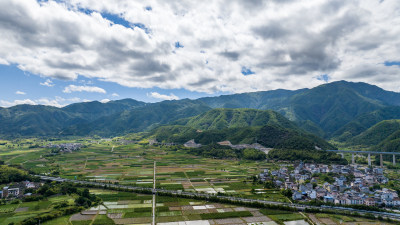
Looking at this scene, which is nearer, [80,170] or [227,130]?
[80,170]

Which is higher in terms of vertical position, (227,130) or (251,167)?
(227,130)

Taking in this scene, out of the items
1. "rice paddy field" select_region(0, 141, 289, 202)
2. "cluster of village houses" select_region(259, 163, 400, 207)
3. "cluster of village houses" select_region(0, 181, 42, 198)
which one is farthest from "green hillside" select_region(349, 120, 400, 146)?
"cluster of village houses" select_region(0, 181, 42, 198)

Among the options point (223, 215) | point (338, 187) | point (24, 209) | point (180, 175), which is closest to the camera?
point (223, 215)

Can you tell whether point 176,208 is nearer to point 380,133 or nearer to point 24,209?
point 24,209

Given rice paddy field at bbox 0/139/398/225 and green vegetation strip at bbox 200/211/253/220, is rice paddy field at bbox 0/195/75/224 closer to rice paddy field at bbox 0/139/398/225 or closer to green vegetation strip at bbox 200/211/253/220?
rice paddy field at bbox 0/139/398/225

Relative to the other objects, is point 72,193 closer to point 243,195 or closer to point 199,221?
point 199,221

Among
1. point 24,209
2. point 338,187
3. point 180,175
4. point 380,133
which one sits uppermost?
point 380,133

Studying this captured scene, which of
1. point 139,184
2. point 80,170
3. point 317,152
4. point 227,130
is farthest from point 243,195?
point 227,130

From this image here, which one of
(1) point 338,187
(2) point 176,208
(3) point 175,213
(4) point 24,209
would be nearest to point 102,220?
(3) point 175,213
